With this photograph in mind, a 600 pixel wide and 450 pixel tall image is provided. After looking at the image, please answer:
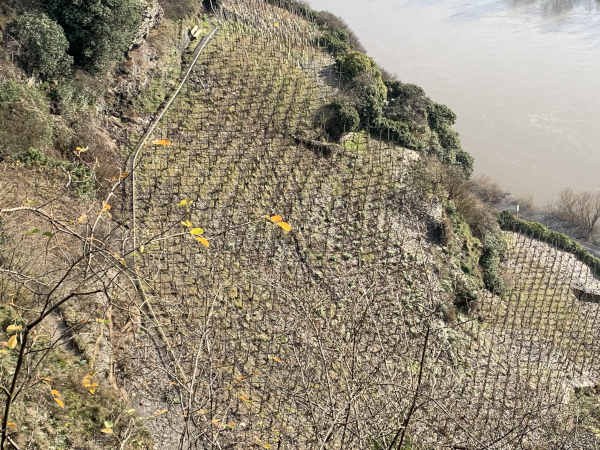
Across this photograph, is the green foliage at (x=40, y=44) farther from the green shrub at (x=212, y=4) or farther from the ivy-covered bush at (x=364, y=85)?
the green shrub at (x=212, y=4)

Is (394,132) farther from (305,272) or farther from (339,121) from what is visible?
(305,272)

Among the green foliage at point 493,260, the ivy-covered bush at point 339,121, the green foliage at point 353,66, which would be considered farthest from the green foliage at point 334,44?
the green foliage at point 493,260

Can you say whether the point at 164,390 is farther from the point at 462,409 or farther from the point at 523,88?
the point at 523,88

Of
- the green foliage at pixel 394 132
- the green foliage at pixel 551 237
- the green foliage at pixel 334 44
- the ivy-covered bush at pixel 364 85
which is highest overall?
the green foliage at pixel 334 44

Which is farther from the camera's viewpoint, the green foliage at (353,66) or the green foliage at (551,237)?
the green foliage at (353,66)

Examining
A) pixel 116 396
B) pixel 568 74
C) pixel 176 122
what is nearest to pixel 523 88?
pixel 568 74
